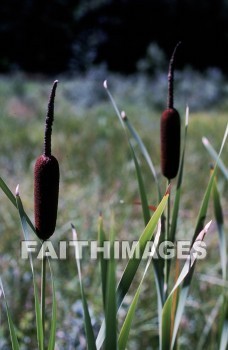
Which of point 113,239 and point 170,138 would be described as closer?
point 113,239

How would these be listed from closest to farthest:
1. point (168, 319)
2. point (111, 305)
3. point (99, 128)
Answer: point (111, 305) < point (168, 319) < point (99, 128)

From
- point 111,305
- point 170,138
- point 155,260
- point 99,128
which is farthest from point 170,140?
point 99,128

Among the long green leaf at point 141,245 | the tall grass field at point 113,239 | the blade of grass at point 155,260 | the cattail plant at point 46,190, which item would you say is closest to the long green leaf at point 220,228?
the tall grass field at point 113,239

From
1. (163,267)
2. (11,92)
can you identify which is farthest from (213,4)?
(163,267)

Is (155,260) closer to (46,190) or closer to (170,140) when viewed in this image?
(170,140)

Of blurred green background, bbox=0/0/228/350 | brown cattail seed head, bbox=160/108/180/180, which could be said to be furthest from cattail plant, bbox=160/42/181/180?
blurred green background, bbox=0/0/228/350

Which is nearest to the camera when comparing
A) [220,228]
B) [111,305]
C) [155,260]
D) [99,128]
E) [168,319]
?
[111,305]

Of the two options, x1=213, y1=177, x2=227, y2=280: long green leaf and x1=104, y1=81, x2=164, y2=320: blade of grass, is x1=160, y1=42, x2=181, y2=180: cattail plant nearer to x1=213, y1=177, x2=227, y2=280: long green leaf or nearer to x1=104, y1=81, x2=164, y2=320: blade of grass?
x1=104, y1=81, x2=164, y2=320: blade of grass
